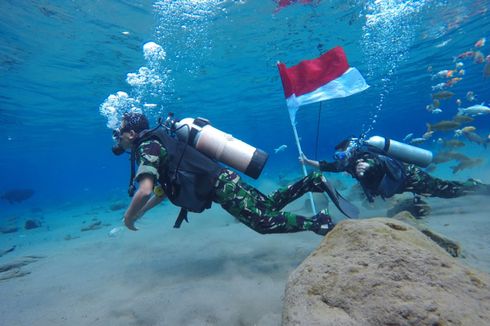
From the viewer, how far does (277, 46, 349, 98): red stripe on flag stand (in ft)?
19.9

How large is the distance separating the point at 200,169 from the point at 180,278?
201 cm

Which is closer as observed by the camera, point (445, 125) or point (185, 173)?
point (185, 173)

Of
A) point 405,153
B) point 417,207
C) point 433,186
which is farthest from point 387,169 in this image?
point 417,207

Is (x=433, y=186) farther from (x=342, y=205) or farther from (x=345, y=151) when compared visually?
(x=342, y=205)

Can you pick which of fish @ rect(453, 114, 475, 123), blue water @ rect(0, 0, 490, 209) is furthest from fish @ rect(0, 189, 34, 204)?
fish @ rect(453, 114, 475, 123)

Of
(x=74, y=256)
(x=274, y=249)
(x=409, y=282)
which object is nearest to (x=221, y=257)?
(x=274, y=249)

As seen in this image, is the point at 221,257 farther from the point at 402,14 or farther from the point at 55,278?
the point at 402,14

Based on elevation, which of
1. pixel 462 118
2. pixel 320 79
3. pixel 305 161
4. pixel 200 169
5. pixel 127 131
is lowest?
pixel 305 161

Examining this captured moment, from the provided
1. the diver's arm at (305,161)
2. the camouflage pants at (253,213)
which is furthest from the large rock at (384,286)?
the diver's arm at (305,161)

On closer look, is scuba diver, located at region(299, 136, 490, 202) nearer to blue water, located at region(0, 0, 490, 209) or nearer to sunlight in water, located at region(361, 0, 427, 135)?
blue water, located at region(0, 0, 490, 209)

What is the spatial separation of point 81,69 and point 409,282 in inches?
815

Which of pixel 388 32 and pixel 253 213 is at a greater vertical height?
pixel 388 32

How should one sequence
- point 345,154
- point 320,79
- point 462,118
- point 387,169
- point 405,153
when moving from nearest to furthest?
point 387,169, point 345,154, point 320,79, point 405,153, point 462,118

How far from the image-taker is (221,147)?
4207 mm
